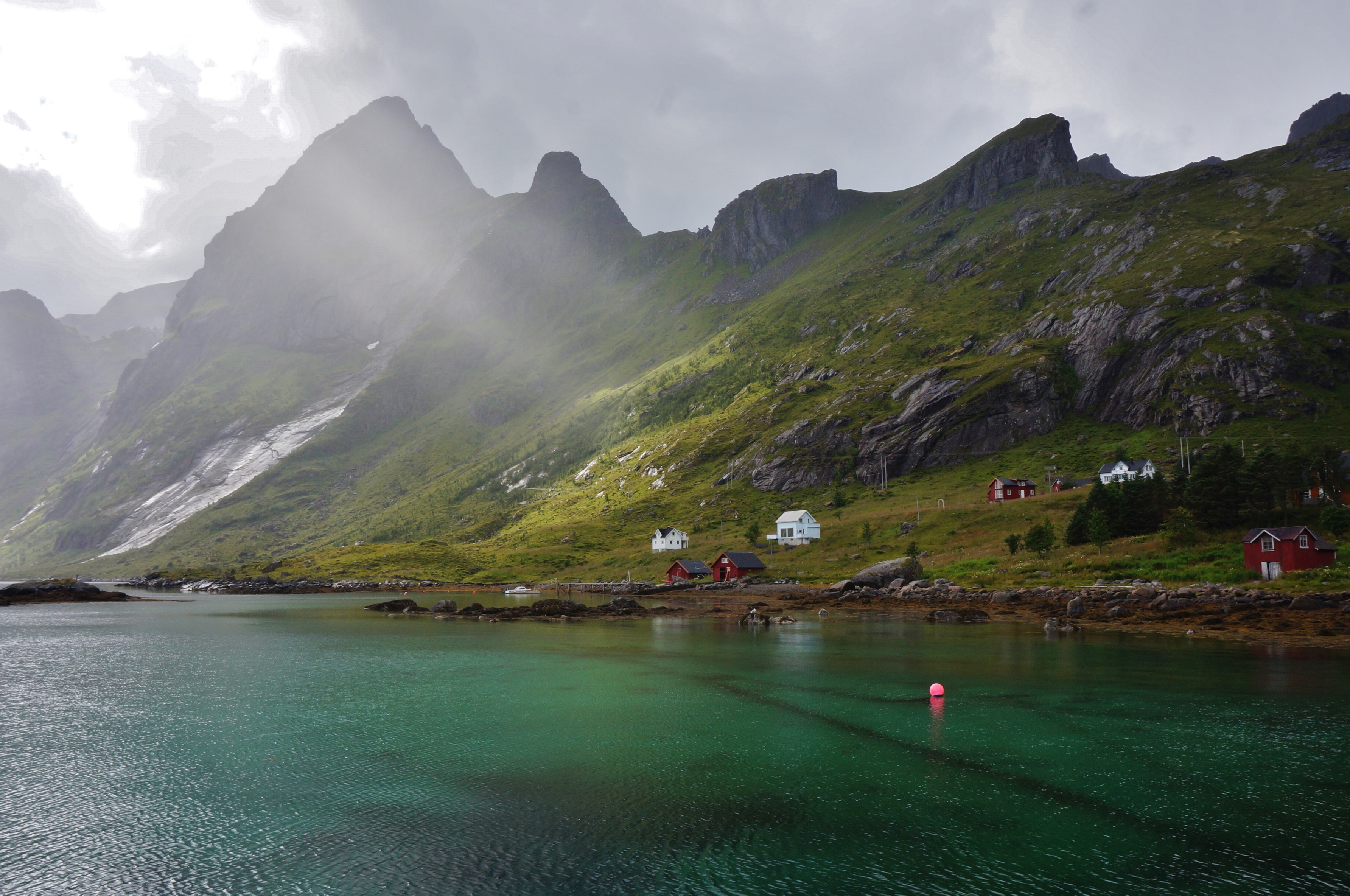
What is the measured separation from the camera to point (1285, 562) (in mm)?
68625

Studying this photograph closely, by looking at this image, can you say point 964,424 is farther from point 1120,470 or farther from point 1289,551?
point 1289,551

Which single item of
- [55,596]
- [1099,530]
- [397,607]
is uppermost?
[1099,530]

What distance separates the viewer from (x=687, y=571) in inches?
5418

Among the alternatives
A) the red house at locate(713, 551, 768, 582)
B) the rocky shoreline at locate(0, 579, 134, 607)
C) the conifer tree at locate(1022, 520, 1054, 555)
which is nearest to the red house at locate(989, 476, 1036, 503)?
the conifer tree at locate(1022, 520, 1054, 555)

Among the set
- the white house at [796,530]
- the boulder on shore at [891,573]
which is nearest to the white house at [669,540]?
the white house at [796,530]

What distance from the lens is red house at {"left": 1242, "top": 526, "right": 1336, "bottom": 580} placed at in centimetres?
6788

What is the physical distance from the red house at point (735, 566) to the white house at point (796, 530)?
1508cm

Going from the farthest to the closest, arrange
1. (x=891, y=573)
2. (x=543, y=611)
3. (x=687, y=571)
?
1. (x=687, y=571)
2. (x=891, y=573)
3. (x=543, y=611)

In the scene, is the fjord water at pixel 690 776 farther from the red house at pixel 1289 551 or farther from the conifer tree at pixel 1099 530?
the conifer tree at pixel 1099 530

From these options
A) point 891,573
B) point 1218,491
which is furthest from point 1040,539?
point 891,573

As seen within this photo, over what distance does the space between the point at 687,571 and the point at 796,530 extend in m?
29.8

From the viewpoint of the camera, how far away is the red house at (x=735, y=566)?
13350cm

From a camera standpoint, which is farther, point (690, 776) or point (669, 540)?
point (669, 540)

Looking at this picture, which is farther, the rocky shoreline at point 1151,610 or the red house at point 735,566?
the red house at point 735,566
